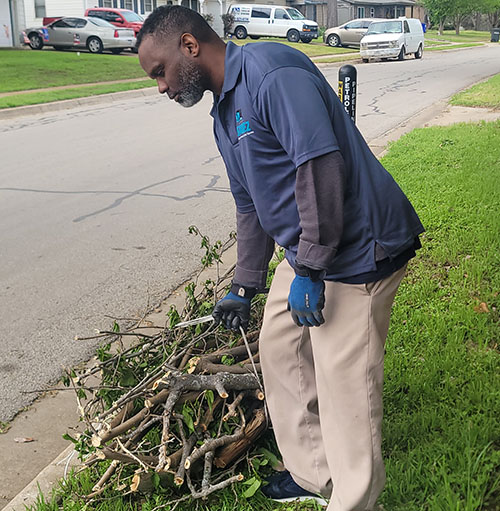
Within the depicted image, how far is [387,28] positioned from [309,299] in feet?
100

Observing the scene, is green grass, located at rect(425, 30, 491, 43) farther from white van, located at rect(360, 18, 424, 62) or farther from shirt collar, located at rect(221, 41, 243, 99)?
shirt collar, located at rect(221, 41, 243, 99)

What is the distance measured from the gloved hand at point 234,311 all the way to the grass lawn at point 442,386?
61 cm

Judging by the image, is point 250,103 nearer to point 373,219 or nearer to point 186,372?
point 373,219

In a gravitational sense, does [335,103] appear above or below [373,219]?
above

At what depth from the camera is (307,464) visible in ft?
8.91

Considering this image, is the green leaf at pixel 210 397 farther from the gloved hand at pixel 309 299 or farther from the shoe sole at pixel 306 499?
the gloved hand at pixel 309 299

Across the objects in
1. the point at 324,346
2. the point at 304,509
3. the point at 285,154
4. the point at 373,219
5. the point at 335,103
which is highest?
the point at 335,103

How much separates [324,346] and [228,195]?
5747 mm

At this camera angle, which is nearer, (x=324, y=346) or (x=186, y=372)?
(x=324, y=346)

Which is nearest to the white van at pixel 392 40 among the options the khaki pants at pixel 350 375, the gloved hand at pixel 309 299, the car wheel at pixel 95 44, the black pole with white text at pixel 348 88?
the car wheel at pixel 95 44

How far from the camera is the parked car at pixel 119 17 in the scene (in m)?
31.0

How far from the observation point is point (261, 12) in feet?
129

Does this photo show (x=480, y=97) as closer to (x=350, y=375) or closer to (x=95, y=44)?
(x=350, y=375)

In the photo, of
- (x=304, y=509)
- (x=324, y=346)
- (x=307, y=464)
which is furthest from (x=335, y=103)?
(x=304, y=509)
